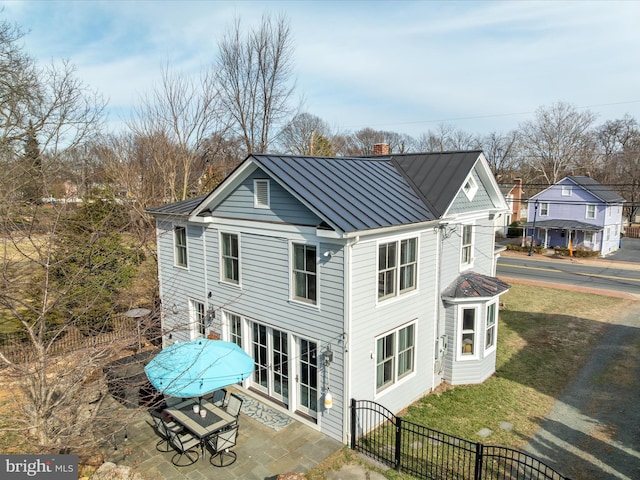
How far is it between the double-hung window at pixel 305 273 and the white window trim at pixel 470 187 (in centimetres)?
622

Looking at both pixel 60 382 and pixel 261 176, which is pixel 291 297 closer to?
pixel 261 176

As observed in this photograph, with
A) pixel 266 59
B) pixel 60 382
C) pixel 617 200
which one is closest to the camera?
pixel 60 382

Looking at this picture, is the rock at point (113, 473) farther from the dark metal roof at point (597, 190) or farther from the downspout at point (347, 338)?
the dark metal roof at point (597, 190)

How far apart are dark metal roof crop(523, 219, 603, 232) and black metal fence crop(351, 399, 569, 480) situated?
34.7m

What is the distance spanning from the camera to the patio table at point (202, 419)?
9.34 m

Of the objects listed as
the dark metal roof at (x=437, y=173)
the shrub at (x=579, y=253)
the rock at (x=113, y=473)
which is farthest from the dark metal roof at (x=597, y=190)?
the rock at (x=113, y=473)

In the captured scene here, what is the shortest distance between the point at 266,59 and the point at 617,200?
35.0m

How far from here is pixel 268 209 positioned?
37.1ft

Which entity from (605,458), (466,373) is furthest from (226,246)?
(605,458)

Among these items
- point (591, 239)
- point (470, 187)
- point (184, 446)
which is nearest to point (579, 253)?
point (591, 239)

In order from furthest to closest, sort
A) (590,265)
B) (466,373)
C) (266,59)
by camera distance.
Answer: (590,265), (266,59), (466,373)

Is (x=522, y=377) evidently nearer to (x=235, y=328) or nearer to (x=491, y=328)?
(x=491, y=328)

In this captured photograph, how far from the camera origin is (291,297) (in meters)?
11.0

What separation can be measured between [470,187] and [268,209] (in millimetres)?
7166
